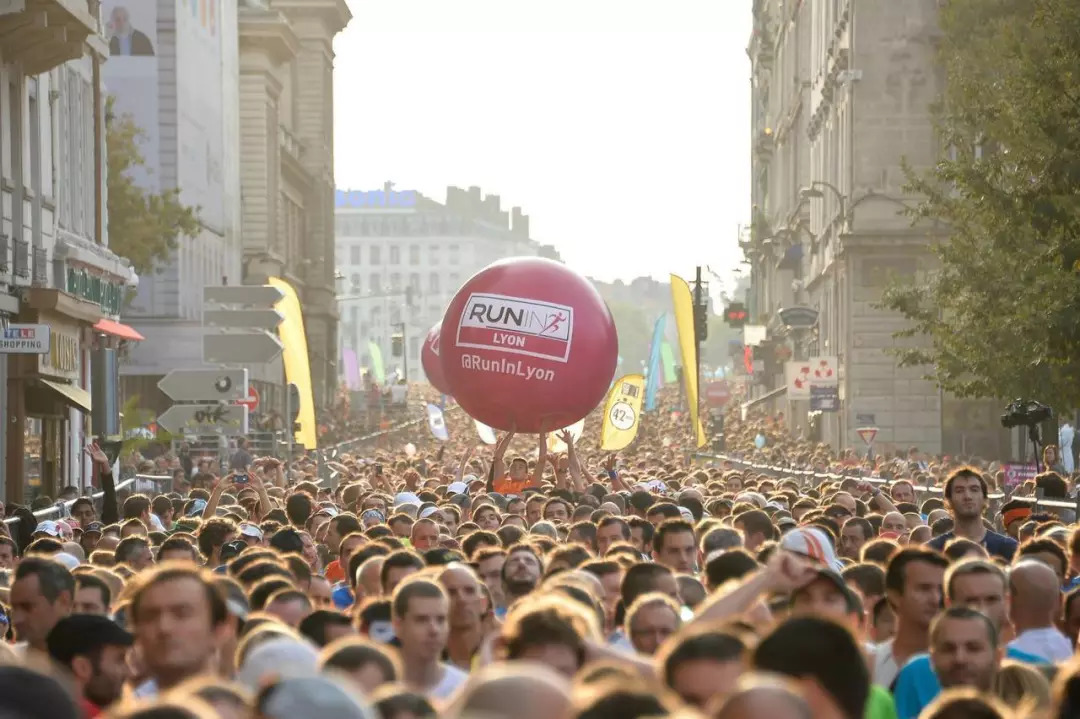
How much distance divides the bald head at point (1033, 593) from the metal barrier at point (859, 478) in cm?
705

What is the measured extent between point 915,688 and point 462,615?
2160mm

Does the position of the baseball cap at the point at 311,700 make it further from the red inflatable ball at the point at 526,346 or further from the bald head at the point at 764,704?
the red inflatable ball at the point at 526,346

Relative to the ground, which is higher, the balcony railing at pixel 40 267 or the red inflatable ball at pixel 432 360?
the balcony railing at pixel 40 267

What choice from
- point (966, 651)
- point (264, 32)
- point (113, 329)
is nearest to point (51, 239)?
point (113, 329)

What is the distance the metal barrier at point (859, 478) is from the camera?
1888 cm

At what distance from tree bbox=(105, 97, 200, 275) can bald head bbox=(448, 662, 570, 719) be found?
179ft

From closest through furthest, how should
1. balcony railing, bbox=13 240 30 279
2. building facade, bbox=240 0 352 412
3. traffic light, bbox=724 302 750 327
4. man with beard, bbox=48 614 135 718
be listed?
man with beard, bbox=48 614 135 718 → balcony railing, bbox=13 240 30 279 → traffic light, bbox=724 302 750 327 → building facade, bbox=240 0 352 412

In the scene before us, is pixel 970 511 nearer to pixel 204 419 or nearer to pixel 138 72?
pixel 204 419

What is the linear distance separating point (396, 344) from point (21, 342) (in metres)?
90.3

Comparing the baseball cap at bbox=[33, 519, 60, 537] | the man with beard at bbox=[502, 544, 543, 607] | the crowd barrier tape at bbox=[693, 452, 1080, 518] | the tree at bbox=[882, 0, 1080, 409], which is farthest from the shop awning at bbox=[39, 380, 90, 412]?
the man with beard at bbox=[502, 544, 543, 607]

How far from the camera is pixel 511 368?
832 inches

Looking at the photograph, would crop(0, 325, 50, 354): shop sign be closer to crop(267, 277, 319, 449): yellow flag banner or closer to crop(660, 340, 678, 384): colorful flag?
crop(267, 277, 319, 449): yellow flag banner

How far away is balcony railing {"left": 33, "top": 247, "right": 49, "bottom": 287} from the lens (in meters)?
36.6

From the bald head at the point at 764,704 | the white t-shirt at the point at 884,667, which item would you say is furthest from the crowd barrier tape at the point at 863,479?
the bald head at the point at 764,704
